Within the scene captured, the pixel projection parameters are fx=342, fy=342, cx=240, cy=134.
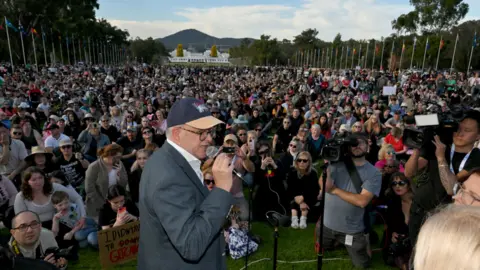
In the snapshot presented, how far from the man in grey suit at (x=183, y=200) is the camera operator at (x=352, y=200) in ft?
7.60

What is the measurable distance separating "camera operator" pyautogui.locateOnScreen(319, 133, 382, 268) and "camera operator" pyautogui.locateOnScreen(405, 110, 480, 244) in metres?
0.55

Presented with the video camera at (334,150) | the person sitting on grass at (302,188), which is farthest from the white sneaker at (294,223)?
the video camera at (334,150)

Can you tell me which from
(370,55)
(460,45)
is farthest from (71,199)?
(370,55)

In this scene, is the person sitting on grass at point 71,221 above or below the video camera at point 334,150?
below

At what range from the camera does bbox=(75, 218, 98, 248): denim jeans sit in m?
4.85

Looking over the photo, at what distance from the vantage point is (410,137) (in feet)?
11.4

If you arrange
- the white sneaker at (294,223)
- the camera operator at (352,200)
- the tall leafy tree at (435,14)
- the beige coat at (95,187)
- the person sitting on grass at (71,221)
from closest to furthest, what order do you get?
the camera operator at (352,200) → the person sitting on grass at (71,221) → the beige coat at (95,187) → the white sneaker at (294,223) → the tall leafy tree at (435,14)

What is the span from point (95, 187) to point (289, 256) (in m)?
3.15

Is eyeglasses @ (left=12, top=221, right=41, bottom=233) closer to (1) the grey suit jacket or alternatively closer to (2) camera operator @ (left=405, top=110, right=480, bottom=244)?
(1) the grey suit jacket

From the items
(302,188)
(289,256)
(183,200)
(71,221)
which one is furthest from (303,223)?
(183,200)

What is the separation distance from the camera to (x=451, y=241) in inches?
40.6

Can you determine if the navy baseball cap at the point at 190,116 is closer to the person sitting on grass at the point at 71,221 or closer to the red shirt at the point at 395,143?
the person sitting on grass at the point at 71,221

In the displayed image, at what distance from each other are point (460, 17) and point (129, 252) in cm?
7533

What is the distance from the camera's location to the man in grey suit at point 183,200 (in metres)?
1.60
